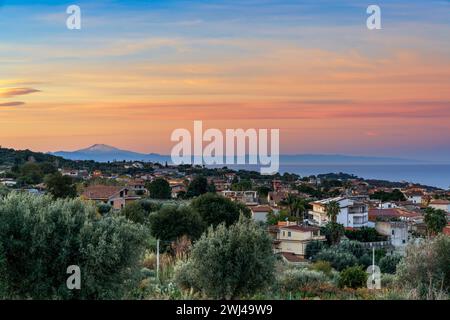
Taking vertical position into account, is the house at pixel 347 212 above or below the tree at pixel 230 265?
below

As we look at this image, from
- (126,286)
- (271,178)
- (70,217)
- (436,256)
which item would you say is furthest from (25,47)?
(271,178)

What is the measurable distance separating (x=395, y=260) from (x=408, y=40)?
15.7 metres

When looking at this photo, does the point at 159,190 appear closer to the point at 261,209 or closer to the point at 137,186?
the point at 137,186

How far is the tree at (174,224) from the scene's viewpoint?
1041 inches

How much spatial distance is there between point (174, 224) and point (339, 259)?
7765 millimetres

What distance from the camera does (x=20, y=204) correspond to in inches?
328

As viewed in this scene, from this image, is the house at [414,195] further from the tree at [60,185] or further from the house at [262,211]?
the tree at [60,185]

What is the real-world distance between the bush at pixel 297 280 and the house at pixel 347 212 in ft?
101

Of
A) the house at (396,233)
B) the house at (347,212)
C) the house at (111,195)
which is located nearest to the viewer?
the house at (111,195)

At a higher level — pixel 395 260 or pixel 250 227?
pixel 250 227

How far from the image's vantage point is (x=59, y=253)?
8.04 metres

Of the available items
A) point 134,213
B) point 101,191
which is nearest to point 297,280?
point 134,213

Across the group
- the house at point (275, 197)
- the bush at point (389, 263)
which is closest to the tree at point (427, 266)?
the bush at point (389, 263)
